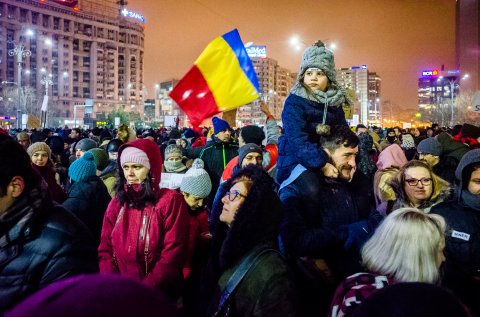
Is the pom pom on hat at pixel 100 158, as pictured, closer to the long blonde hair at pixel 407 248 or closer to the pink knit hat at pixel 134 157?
the pink knit hat at pixel 134 157

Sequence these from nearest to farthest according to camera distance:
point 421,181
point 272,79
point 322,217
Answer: point 322,217
point 421,181
point 272,79

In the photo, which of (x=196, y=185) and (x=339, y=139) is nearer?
(x=339, y=139)

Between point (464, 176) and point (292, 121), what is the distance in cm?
178

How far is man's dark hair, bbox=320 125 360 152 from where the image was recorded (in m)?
3.44

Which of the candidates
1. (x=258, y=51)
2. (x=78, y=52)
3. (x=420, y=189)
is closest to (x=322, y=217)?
(x=420, y=189)

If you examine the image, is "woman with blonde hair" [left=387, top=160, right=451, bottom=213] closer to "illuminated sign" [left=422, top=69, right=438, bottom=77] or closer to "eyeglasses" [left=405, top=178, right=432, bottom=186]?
"eyeglasses" [left=405, top=178, right=432, bottom=186]

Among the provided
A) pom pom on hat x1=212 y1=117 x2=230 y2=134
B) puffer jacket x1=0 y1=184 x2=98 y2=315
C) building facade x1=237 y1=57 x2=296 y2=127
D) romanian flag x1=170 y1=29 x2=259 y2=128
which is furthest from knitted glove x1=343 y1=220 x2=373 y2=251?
building facade x1=237 y1=57 x2=296 y2=127

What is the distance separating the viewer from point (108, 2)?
14312 cm

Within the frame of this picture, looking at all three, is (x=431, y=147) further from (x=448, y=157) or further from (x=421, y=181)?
(x=421, y=181)

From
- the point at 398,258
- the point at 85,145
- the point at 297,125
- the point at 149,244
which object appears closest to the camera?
the point at 398,258

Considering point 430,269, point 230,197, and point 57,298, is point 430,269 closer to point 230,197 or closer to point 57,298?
point 230,197

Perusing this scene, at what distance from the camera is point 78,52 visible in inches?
5032

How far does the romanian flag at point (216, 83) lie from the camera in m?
8.40

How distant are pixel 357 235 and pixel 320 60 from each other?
167 centimetres
